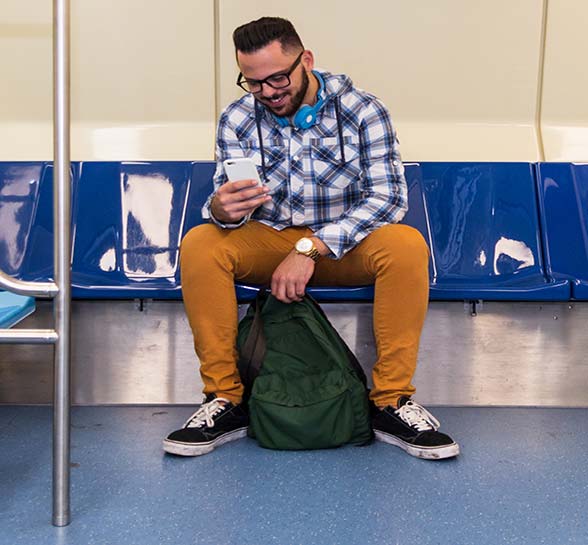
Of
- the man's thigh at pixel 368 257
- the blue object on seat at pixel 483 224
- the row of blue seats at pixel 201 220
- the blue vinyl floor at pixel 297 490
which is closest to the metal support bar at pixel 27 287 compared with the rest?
the blue vinyl floor at pixel 297 490

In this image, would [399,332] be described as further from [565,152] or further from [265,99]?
[565,152]

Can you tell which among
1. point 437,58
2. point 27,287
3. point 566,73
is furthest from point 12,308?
point 566,73

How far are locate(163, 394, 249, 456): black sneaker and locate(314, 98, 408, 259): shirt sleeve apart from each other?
557mm

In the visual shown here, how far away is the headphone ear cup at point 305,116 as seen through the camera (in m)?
2.48

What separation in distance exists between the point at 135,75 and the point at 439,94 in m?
1.35

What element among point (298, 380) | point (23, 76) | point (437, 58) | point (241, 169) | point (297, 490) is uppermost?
point (437, 58)

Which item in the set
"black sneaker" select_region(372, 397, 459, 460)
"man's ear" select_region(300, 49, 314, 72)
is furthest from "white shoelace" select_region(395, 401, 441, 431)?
"man's ear" select_region(300, 49, 314, 72)

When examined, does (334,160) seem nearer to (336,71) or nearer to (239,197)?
(239,197)

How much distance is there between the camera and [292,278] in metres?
2.25

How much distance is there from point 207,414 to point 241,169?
2.36 ft

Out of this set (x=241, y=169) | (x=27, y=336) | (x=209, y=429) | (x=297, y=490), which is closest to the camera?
(x=27, y=336)

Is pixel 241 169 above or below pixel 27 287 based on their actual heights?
above

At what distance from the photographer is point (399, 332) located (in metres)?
2.25

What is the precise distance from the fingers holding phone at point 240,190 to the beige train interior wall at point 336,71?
107cm
